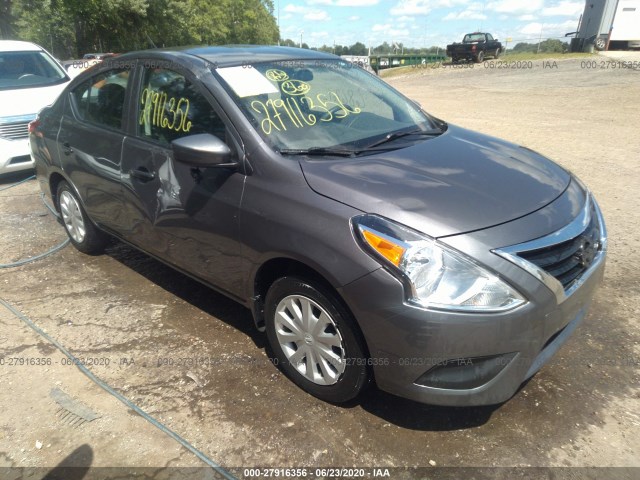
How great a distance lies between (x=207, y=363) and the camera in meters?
3.04

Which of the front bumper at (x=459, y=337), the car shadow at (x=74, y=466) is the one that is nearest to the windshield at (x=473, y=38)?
the front bumper at (x=459, y=337)

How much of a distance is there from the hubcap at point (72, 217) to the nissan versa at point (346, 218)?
0.74 meters

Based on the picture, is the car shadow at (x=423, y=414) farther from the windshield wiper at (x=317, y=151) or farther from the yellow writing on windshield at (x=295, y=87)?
the yellow writing on windshield at (x=295, y=87)

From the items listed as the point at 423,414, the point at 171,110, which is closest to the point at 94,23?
the point at 171,110

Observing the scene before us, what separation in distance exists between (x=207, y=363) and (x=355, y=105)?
1904mm

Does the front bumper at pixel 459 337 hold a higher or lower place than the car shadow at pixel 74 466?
higher

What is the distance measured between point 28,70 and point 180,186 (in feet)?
21.2

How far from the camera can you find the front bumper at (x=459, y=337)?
6.84 feet

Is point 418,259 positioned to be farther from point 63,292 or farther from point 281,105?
point 63,292

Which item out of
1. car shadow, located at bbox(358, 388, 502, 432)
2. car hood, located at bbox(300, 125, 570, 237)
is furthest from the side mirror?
car shadow, located at bbox(358, 388, 502, 432)

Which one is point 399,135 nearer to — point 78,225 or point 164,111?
point 164,111

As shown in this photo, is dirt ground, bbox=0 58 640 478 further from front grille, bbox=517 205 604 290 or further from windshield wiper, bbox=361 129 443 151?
windshield wiper, bbox=361 129 443 151

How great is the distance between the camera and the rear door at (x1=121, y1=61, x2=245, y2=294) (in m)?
2.83

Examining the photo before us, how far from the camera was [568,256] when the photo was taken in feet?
7.68
